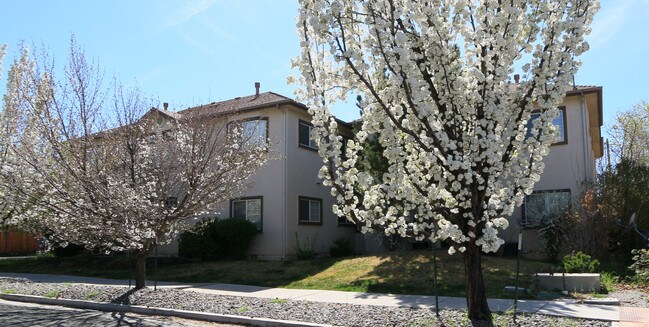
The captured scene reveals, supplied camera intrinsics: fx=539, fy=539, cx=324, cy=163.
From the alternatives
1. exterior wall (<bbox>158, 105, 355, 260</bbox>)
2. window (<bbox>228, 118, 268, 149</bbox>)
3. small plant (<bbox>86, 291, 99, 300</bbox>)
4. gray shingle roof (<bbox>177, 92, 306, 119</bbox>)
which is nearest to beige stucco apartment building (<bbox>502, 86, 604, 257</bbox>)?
exterior wall (<bbox>158, 105, 355, 260</bbox>)

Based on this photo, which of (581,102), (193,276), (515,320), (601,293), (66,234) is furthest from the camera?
(581,102)

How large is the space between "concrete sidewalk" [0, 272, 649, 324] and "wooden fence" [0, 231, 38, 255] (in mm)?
18733

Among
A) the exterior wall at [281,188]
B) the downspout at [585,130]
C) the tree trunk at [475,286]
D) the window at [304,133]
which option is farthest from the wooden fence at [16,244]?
the tree trunk at [475,286]

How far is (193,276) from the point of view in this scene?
614 inches

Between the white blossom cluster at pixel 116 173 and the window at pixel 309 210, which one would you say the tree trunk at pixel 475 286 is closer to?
the white blossom cluster at pixel 116 173

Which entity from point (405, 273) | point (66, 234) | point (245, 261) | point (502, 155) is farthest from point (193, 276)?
point (502, 155)

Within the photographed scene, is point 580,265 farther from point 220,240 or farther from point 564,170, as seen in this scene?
point 220,240

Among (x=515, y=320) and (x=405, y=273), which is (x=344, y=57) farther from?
(x=405, y=273)

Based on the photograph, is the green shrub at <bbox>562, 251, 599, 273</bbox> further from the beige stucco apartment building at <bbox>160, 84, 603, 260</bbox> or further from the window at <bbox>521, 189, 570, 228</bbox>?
the beige stucco apartment building at <bbox>160, 84, 603, 260</bbox>

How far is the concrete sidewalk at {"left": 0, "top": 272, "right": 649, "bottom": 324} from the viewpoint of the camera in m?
8.95

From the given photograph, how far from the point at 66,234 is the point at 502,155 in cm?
977

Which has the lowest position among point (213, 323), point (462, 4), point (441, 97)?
point (213, 323)

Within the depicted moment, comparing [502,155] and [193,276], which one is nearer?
[502,155]

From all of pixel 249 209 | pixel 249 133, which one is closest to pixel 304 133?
pixel 249 209
